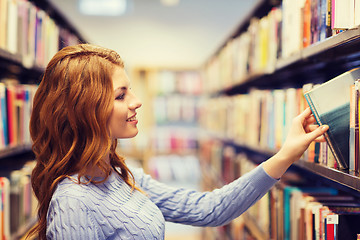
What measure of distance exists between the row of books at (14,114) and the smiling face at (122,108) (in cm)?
77

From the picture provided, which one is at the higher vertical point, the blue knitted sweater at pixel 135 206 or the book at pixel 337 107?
the book at pixel 337 107

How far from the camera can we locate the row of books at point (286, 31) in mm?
958

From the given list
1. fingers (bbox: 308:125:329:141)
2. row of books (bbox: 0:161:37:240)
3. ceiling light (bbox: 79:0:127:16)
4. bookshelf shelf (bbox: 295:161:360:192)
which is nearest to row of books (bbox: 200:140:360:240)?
bookshelf shelf (bbox: 295:161:360:192)

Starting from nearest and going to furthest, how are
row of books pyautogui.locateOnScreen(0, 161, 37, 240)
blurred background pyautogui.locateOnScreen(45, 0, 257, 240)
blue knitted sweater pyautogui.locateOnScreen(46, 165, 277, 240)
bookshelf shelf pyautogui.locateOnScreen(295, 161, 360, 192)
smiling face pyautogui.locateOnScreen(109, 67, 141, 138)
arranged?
bookshelf shelf pyautogui.locateOnScreen(295, 161, 360, 192)
blue knitted sweater pyautogui.locateOnScreen(46, 165, 277, 240)
smiling face pyautogui.locateOnScreen(109, 67, 141, 138)
row of books pyautogui.locateOnScreen(0, 161, 37, 240)
blurred background pyautogui.locateOnScreen(45, 0, 257, 240)

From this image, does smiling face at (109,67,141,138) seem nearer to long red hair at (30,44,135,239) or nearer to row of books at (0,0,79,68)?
long red hair at (30,44,135,239)

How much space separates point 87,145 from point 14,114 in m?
0.90

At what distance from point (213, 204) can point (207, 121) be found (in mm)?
2965

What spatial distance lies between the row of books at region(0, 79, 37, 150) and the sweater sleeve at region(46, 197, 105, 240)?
775mm

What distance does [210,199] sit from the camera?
129 centimetres

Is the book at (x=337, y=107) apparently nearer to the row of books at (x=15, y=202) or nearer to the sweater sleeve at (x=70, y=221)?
the sweater sleeve at (x=70, y=221)

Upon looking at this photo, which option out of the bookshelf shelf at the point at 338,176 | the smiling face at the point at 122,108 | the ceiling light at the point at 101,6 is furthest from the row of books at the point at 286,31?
the ceiling light at the point at 101,6

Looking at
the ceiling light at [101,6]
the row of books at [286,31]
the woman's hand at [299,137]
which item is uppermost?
the ceiling light at [101,6]

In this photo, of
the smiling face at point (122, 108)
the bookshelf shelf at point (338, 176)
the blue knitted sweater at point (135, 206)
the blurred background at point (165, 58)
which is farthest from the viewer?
the blurred background at point (165, 58)

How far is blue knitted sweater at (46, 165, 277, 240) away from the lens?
96 centimetres
